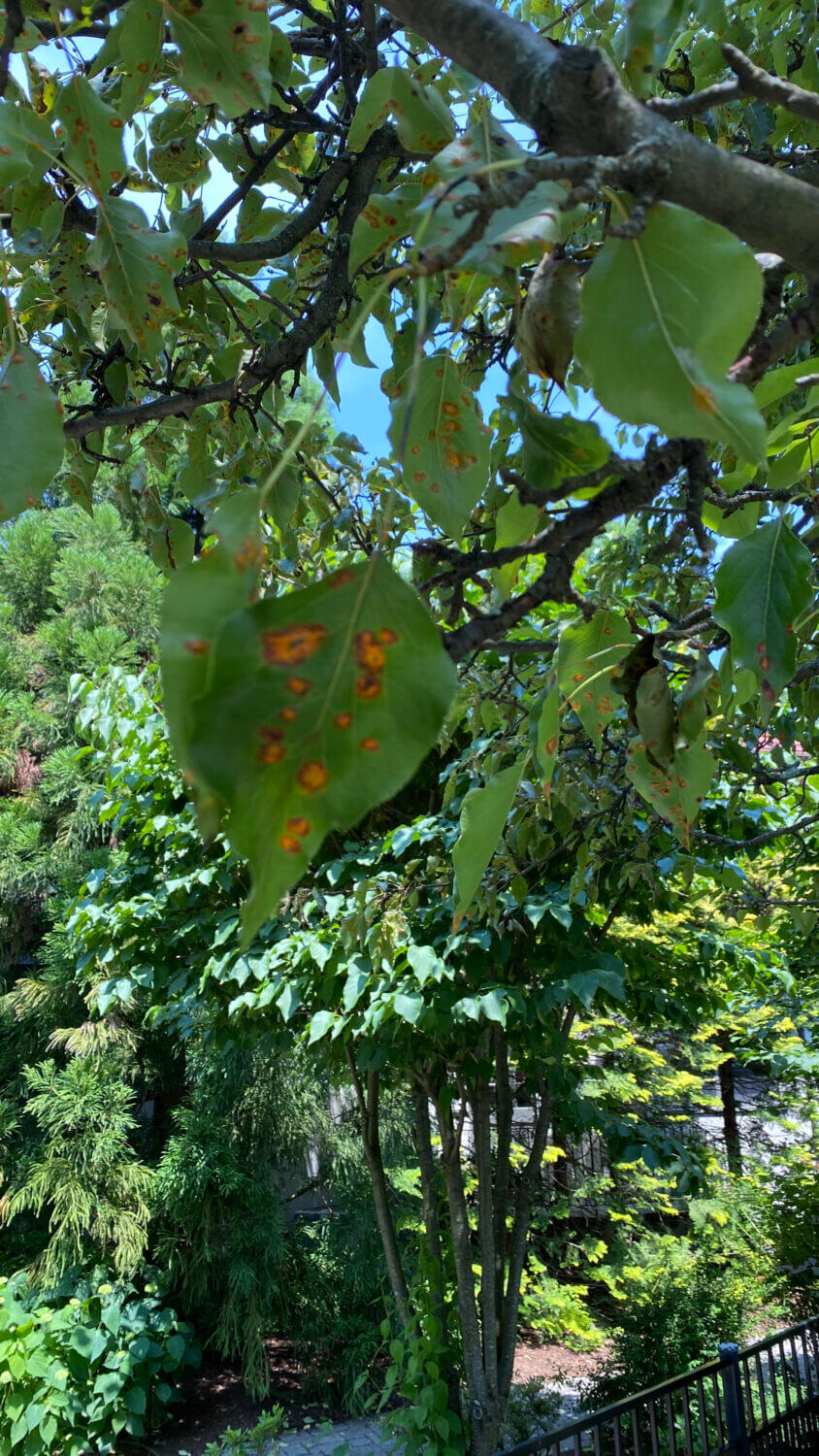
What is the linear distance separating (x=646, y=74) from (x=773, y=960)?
11.7 ft

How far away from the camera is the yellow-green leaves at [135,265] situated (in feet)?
2.84

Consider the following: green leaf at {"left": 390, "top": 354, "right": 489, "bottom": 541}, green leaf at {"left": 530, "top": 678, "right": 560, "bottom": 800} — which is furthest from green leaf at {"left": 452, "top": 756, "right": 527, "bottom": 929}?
green leaf at {"left": 390, "top": 354, "right": 489, "bottom": 541}

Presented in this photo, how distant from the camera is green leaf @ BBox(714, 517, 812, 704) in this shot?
0.78 meters

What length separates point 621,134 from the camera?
18.5 inches

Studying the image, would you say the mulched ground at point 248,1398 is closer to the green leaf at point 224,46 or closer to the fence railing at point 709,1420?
the fence railing at point 709,1420

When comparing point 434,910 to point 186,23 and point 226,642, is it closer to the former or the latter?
point 186,23

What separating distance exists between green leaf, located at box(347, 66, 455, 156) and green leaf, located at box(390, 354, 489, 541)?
20 centimetres

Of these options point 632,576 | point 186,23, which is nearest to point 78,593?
point 632,576

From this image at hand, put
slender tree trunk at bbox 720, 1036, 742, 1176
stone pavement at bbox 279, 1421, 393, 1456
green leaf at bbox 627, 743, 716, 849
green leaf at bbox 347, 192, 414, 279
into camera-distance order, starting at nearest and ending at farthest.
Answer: green leaf at bbox 347, 192, 414, 279 → green leaf at bbox 627, 743, 716, 849 → stone pavement at bbox 279, 1421, 393, 1456 → slender tree trunk at bbox 720, 1036, 742, 1176

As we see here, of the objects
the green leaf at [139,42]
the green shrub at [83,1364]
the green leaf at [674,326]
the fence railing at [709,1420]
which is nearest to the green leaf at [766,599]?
the green leaf at [674,326]

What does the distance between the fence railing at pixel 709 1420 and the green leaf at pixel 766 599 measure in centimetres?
272

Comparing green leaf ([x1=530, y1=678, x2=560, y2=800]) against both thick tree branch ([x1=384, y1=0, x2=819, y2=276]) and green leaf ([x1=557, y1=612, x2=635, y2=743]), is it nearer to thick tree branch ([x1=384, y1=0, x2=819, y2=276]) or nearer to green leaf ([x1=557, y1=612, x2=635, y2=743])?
green leaf ([x1=557, y1=612, x2=635, y2=743])

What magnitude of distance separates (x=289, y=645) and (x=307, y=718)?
0.09 feet

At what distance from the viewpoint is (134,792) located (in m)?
3.53
